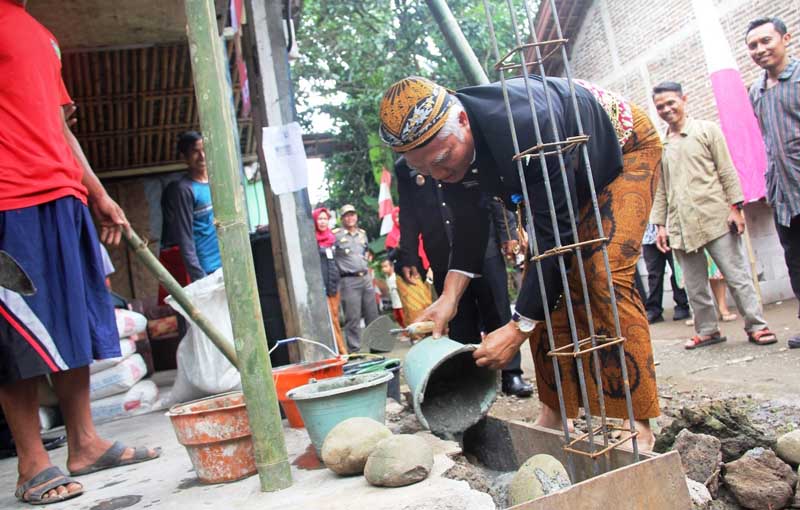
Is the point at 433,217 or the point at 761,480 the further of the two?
the point at 433,217

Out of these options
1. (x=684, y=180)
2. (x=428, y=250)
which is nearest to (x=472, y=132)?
(x=428, y=250)

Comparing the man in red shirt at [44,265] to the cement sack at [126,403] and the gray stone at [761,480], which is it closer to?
the cement sack at [126,403]

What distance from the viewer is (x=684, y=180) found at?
5223 mm

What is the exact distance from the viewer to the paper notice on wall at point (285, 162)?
13.9ft

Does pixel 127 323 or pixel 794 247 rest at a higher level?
pixel 127 323

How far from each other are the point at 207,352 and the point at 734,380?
2.96 metres

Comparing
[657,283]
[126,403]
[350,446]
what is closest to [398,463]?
[350,446]

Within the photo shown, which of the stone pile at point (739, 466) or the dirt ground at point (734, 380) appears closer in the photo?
the stone pile at point (739, 466)

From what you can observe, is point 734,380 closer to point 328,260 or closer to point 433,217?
point 433,217

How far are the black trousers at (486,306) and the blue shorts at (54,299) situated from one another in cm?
214

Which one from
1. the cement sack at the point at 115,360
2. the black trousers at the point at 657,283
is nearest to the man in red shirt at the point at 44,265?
the cement sack at the point at 115,360

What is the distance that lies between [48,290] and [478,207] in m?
1.64

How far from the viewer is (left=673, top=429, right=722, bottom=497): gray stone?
2.14 m

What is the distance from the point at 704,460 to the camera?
2154mm
